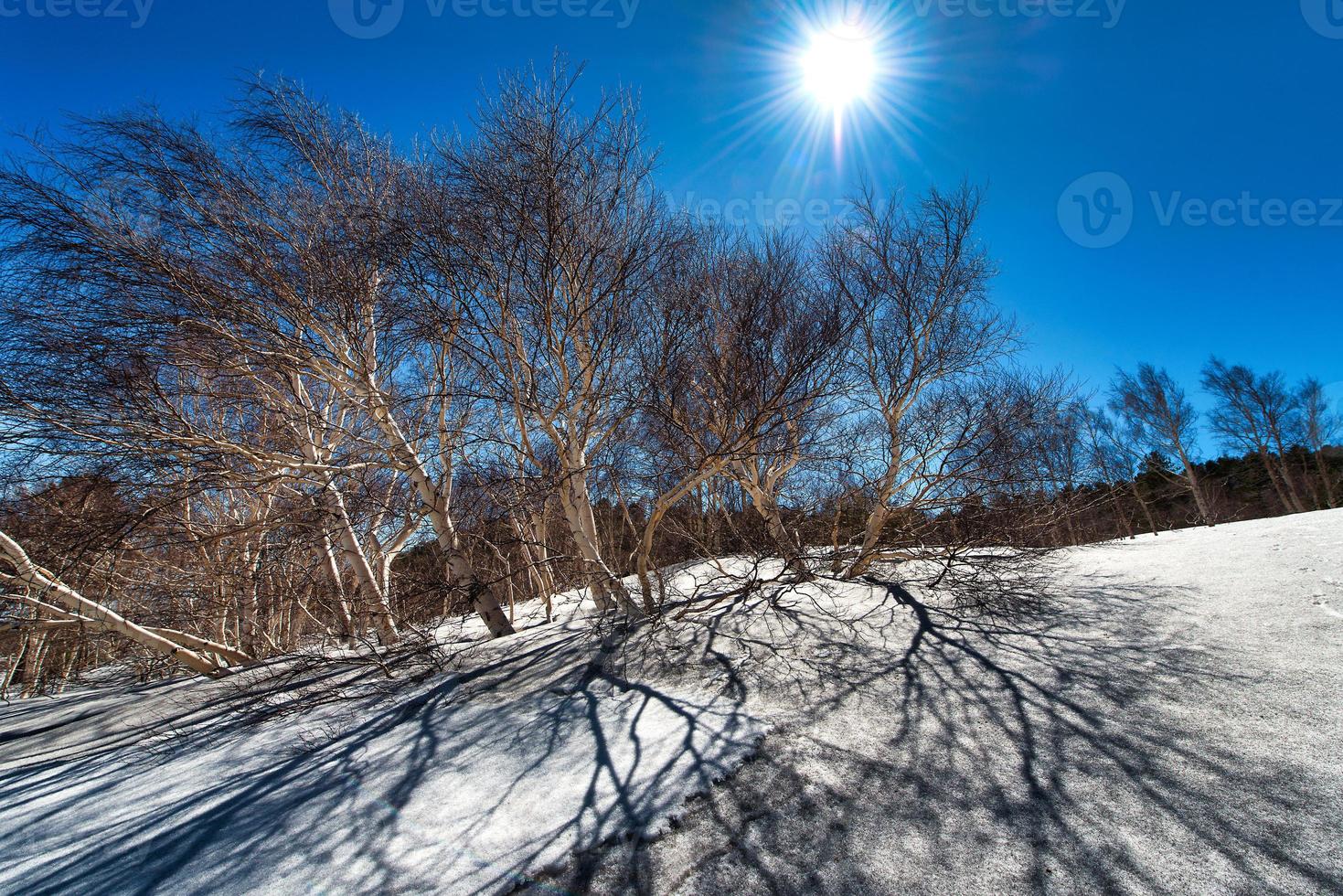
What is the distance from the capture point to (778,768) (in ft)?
9.97

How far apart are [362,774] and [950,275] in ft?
29.6

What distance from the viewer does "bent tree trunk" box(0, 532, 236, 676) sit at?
5.85m

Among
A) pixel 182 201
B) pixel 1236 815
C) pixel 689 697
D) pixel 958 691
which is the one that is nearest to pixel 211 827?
pixel 689 697

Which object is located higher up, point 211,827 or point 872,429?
point 872,429

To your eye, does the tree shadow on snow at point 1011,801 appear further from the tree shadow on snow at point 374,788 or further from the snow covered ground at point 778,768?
the tree shadow on snow at point 374,788

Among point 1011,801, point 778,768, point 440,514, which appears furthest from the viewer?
point 440,514

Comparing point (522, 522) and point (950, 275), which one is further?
point (522, 522)

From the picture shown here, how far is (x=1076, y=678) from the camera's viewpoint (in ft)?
12.3

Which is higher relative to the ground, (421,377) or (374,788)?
(421,377)

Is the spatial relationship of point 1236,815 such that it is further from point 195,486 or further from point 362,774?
point 195,486

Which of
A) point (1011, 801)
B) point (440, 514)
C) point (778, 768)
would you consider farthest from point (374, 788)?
point (440, 514)

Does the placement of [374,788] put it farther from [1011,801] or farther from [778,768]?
[1011,801]

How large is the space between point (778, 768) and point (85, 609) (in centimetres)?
833

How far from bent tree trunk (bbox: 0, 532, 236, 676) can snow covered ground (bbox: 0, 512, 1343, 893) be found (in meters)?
1.23
